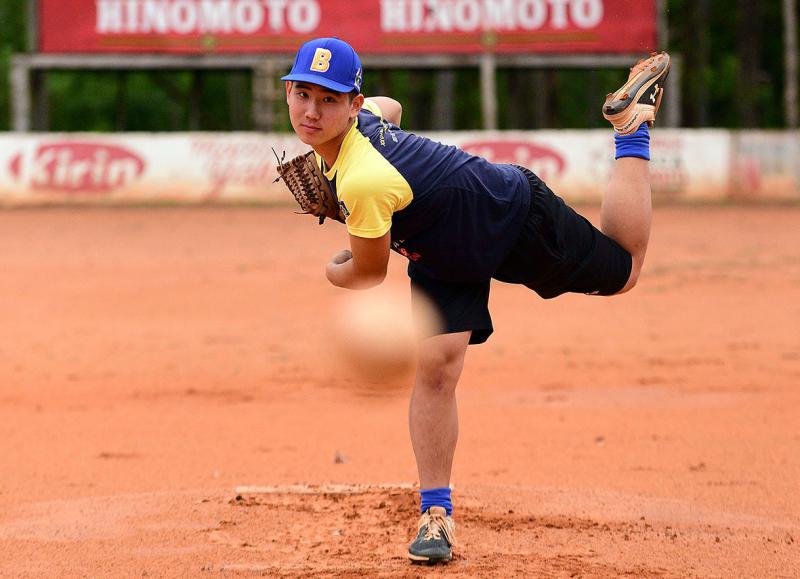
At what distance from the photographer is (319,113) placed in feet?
15.5

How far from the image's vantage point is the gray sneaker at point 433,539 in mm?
5086

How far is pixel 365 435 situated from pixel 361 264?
3531 mm

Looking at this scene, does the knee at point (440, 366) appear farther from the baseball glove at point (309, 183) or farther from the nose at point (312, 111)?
the nose at point (312, 111)

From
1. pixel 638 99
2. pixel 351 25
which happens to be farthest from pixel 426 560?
pixel 351 25

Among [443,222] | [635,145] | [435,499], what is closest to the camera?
[443,222]

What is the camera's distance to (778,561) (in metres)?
5.23

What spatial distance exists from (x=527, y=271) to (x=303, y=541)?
1.56 metres

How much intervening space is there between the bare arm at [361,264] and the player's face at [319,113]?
41cm

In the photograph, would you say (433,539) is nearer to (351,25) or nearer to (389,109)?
(389,109)

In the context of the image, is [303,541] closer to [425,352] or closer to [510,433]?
[425,352]

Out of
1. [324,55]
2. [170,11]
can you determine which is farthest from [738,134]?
[324,55]

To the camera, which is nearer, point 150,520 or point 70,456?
point 150,520

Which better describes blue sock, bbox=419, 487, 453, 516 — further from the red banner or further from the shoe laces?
the red banner

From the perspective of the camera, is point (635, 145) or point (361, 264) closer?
point (361, 264)
